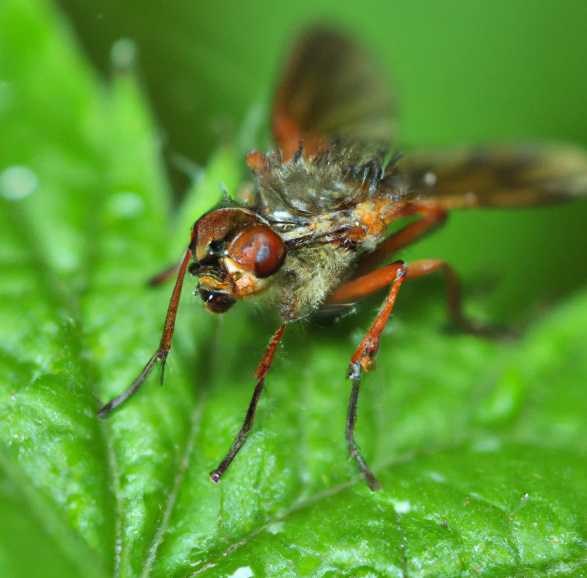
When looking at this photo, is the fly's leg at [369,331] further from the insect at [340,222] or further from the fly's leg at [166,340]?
the fly's leg at [166,340]

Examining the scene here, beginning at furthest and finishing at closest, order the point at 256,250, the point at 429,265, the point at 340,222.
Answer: the point at 429,265, the point at 340,222, the point at 256,250

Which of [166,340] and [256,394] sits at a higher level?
[166,340]

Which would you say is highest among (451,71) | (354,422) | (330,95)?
(451,71)

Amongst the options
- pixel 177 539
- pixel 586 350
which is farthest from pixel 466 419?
pixel 177 539

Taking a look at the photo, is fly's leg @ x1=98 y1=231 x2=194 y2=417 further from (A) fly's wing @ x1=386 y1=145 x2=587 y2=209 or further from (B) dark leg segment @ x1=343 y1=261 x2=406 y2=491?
(A) fly's wing @ x1=386 y1=145 x2=587 y2=209

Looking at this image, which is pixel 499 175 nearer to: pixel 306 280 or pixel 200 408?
pixel 306 280

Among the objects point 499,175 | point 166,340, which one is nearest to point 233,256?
point 166,340

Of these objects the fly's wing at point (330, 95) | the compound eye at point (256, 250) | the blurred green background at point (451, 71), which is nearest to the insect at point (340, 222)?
the compound eye at point (256, 250)
